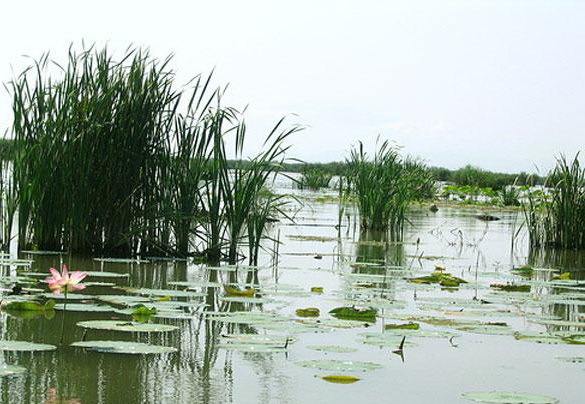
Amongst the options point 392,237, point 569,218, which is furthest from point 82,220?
point 569,218

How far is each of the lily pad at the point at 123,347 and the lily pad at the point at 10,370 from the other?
44 cm

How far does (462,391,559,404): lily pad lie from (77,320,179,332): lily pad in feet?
4.62

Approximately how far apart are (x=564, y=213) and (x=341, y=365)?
7.66 metres

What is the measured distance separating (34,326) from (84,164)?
3.08 meters

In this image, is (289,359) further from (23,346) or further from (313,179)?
(313,179)

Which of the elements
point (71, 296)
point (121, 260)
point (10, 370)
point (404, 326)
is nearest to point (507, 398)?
point (404, 326)

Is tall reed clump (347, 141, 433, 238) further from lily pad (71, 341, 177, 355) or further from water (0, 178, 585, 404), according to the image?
lily pad (71, 341, 177, 355)

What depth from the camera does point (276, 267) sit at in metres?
7.38

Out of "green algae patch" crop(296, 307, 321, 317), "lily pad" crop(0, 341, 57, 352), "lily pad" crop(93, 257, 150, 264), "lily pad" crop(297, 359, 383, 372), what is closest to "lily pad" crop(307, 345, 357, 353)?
"lily pad" crop(297, 359, 383, 372)

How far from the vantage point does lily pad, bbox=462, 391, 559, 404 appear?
10.3 ft

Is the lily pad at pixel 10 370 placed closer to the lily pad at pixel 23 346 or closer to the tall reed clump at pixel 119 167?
the lily pad at pixel 23 346

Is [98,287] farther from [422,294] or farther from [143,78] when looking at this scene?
[143,78]

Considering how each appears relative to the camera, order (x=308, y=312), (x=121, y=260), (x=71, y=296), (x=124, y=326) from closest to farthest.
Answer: (x=124, y=326) < (x=308, y=312) < (x=71, y=296) < (x=121, y=260)

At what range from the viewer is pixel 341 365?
11.6 feet
